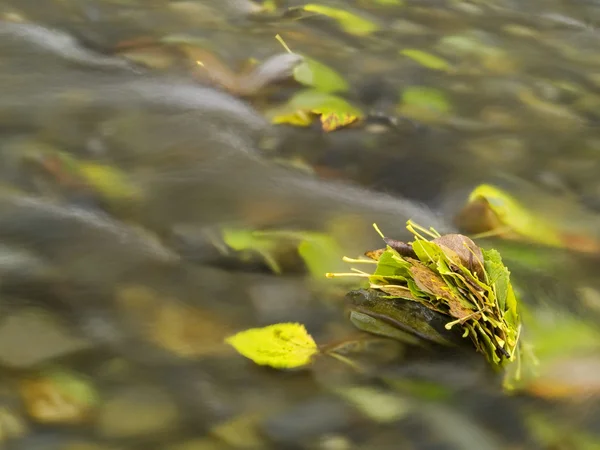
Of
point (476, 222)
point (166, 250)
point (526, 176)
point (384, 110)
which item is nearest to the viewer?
point (166, 250)

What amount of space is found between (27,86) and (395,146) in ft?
1.63

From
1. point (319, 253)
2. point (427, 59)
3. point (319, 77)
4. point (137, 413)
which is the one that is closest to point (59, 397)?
point (137, 413)

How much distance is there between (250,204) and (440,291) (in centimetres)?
26

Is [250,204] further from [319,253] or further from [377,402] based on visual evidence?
[377,402]

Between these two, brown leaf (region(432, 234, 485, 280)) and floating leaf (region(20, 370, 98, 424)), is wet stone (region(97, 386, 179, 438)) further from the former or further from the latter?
brown leaf (region(432, 234, 485, 280))

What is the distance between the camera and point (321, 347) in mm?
642

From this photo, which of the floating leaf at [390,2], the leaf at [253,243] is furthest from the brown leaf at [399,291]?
the floating leaf at [390,2]

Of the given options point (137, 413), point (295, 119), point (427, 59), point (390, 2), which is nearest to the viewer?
point (137, 413)

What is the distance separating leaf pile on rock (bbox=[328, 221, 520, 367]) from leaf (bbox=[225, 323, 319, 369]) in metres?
0.07

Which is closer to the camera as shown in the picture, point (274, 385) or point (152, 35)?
point (274, 385)

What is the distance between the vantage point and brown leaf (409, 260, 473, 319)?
2.10ft

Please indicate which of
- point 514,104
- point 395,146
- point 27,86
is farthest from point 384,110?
point 27,86

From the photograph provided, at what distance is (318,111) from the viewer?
39.9 inches

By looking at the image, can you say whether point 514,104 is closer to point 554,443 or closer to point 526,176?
point 526,176
